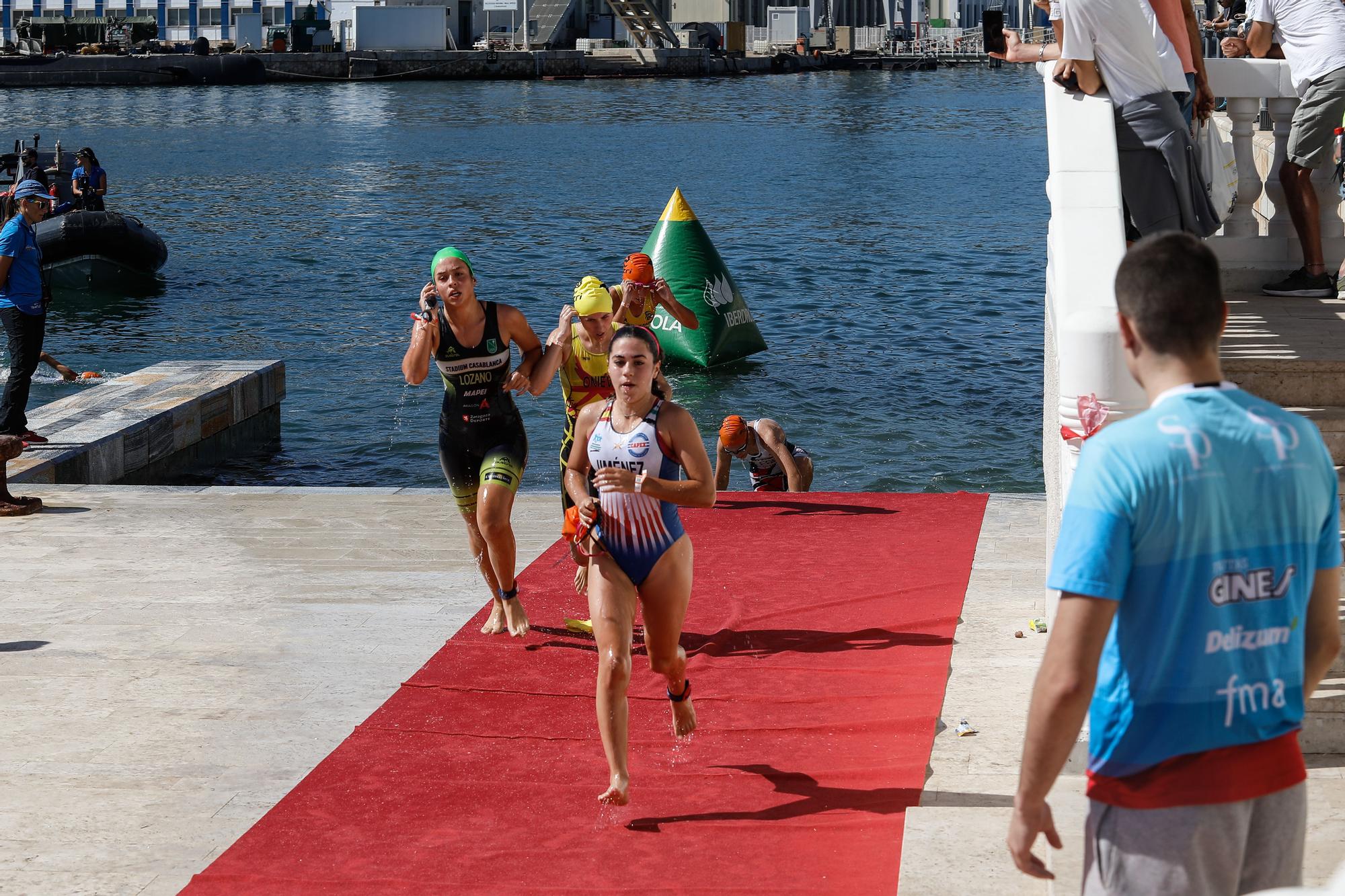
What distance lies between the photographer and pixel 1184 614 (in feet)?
9.50

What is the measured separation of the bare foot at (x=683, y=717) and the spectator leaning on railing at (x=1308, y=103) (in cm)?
413

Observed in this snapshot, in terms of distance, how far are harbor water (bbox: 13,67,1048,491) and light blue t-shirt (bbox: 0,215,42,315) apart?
4.06 meters

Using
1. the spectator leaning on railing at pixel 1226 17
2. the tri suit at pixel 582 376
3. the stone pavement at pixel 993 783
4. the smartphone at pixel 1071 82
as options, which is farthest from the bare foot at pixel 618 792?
the spectator leaning on railing at pixel 1226 17

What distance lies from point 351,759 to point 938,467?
41.2 feet

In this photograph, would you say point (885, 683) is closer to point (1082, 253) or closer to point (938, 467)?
point (1082, 253)

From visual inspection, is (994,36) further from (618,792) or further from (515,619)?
(618,792)

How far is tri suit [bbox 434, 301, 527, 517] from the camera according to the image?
749 cm

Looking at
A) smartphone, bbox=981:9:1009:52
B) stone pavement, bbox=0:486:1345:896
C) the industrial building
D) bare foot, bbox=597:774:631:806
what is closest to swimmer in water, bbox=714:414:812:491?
stone pavement, bbox=0:486:1345:896

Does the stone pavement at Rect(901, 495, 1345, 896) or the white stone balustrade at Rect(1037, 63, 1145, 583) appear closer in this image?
the stone pavement at Rect(901, 495, 1345, 896)

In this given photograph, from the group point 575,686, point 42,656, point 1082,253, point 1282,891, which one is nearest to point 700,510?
point 575,686

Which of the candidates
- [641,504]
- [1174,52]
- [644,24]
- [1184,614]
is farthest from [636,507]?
[644,24]

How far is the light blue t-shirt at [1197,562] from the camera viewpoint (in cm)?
284

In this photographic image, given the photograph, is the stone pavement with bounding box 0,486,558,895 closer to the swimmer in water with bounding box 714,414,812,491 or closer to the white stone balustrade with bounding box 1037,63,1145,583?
the swimmer in water with bounding box 714,414,812,491

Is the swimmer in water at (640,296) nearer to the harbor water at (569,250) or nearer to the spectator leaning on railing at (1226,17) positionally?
the spectator leaning on railing at (1226,17)
